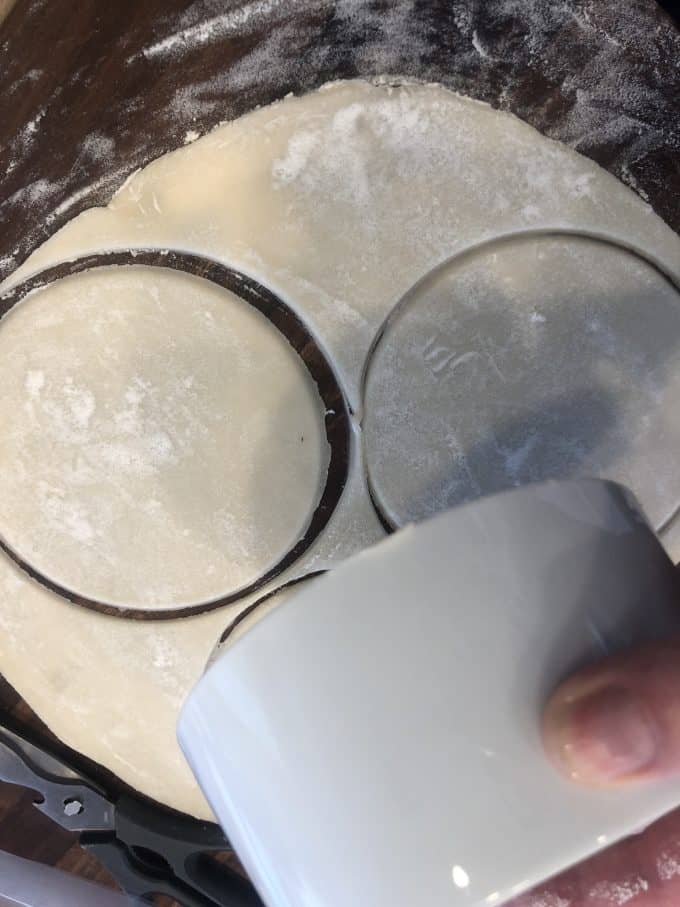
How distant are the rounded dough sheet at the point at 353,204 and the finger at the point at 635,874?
219mm

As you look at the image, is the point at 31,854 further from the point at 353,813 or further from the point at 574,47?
the point at 574,47

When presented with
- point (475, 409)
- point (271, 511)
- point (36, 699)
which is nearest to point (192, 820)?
point (36, 699)

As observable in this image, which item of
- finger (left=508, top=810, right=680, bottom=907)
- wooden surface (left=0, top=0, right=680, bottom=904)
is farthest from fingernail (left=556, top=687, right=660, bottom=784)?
wooden surface (left=0, top=0, right=680, bottom=904)

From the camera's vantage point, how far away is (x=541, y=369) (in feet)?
1.55

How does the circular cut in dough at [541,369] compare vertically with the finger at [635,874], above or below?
above

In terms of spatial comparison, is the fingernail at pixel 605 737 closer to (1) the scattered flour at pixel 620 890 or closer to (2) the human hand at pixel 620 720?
(2) the human hand at pixel 620 720

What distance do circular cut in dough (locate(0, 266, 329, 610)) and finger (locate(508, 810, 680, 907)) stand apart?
0.81 ft

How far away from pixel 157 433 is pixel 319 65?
25 cm

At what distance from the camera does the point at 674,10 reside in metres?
0.46

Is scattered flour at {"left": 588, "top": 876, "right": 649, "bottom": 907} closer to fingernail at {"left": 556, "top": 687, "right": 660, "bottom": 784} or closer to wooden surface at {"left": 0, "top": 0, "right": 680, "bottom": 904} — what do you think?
fingernail at {"left": 556, "top": 687, "right": 660, "bottom": 784}

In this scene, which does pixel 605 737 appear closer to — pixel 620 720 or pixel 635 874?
pixel 620 720

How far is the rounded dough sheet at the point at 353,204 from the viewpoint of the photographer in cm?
47

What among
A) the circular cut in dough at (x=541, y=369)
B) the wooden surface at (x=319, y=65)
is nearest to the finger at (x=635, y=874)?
the circular cut in dough at (x=541, y=369)

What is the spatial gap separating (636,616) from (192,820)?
1.41 feet
